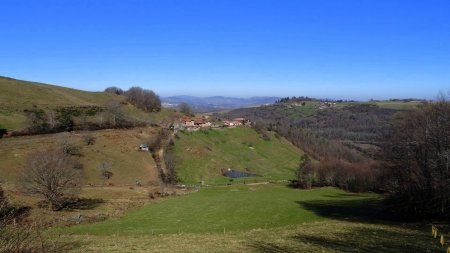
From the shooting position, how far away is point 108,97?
17300 cm

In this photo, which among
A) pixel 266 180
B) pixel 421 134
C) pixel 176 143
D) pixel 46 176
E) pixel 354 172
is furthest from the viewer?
pixel 176 143

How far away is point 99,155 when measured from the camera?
84.3m

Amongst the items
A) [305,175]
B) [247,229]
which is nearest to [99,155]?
[305,175]

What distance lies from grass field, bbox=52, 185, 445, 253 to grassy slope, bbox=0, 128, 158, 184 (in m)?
15.7

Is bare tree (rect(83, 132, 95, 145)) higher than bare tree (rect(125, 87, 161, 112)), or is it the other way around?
bare tree (rect(125, 87, 161, 112))

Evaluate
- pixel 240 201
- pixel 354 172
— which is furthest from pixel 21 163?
pixel 354 172

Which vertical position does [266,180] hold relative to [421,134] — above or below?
below

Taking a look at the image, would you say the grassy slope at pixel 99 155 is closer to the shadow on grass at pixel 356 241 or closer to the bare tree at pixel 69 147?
the bare tree at pixel 69 147

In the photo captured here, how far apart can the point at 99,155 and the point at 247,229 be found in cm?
5628

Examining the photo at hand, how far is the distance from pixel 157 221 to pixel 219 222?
6.66 m

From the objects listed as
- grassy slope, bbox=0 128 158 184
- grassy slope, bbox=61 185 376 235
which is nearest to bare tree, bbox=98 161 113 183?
grassy slope, bbox=0 128 158 184

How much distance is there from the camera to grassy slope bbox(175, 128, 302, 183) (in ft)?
332

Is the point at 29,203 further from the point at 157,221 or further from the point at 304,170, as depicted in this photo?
the point at 304,170

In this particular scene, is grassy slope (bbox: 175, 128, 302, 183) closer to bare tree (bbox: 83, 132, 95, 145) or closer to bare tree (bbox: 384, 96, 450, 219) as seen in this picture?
bare tree (bbox: 83, 132, 95, 145)
